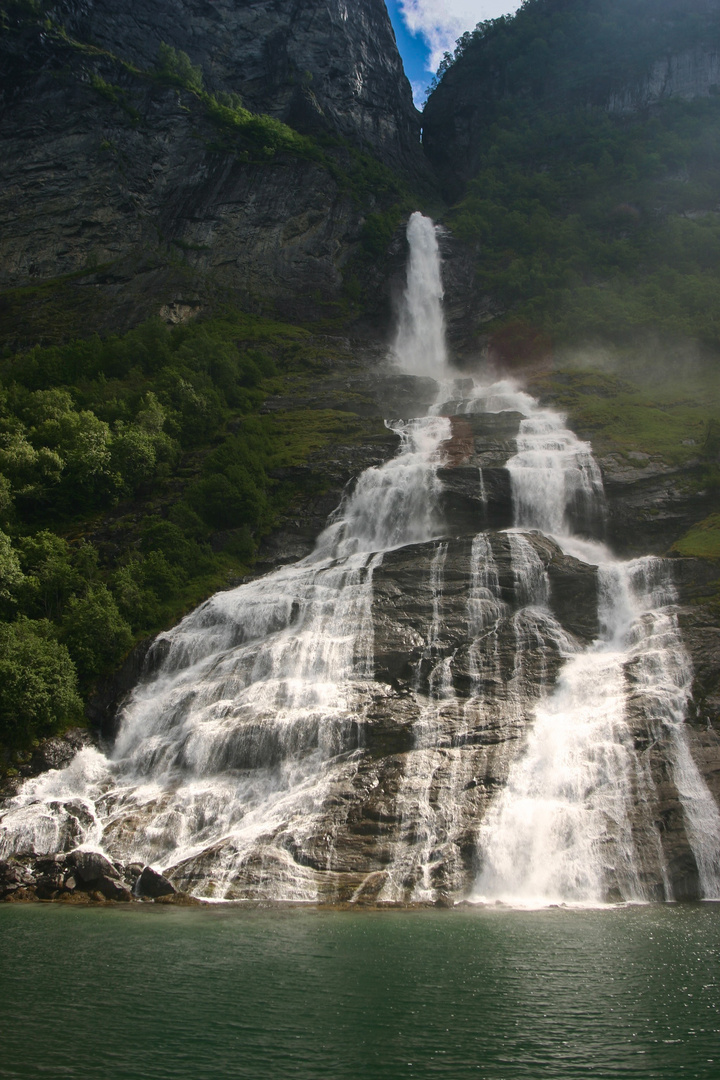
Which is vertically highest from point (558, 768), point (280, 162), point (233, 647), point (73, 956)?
point (280, 162)

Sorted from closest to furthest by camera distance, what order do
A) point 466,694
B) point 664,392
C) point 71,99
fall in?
point 466,694 < point 664,392 < point 71,99

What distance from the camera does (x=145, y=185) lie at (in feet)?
252

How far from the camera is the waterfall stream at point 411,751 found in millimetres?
22141

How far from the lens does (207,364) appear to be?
189ft

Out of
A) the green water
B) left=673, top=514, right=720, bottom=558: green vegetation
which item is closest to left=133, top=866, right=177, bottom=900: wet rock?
the green water

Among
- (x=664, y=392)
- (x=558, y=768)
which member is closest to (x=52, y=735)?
(x=558, y=768)

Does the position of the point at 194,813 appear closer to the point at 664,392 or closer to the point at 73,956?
the point at 73,956

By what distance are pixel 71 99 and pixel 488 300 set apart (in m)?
47.7

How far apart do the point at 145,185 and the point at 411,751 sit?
70.9 meters

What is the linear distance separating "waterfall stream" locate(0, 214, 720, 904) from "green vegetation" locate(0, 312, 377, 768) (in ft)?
9.80

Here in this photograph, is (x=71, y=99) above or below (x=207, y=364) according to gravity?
above

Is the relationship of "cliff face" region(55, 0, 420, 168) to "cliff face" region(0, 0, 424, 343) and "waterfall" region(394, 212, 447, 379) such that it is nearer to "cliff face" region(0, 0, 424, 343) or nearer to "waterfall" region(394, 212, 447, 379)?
"cliff face" region(0, 0, 424, 343)

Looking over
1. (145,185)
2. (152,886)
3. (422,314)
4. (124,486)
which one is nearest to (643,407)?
(422,314)

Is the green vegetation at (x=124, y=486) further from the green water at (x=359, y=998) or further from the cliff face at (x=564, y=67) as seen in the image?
the cliff face at (x=564, y=67)
